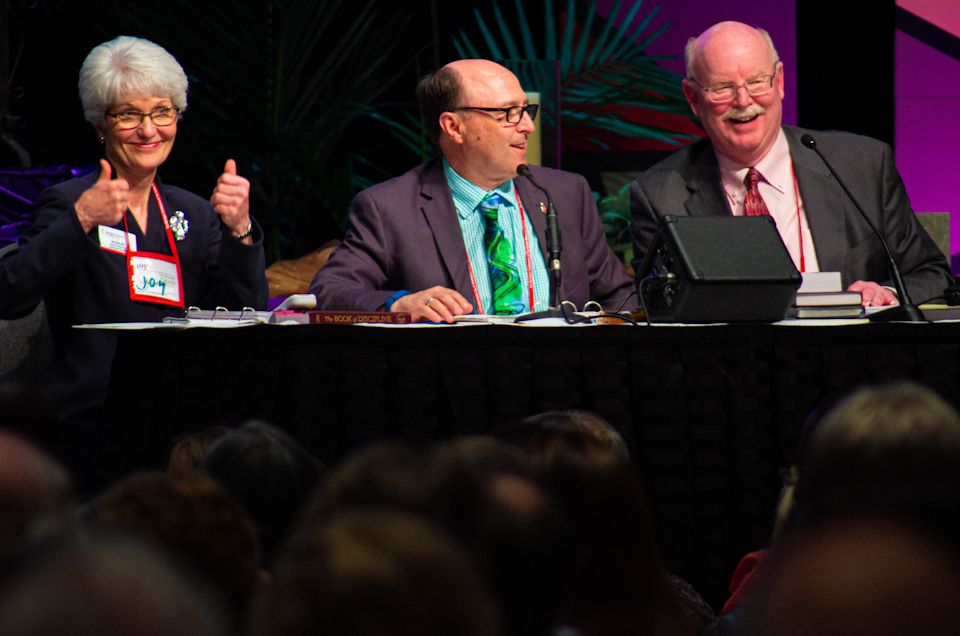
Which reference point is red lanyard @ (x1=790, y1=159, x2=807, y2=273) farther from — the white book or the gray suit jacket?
the white book

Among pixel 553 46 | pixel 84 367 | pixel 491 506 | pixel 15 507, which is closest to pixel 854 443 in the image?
pixel 491 506

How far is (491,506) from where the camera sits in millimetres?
895

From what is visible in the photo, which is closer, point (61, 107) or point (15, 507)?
point (15, 507)

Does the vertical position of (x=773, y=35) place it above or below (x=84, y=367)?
above

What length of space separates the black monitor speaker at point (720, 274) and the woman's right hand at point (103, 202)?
1261 millimetres

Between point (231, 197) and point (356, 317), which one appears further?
point (231, 197)

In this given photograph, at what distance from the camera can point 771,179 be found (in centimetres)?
403

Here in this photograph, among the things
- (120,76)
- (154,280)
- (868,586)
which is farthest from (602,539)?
(120,76)

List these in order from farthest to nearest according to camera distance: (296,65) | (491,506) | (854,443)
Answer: (296,65) < (854,443) < (491,506)

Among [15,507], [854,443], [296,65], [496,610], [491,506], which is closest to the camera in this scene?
[496,610]

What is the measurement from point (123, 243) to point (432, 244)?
0.90 m

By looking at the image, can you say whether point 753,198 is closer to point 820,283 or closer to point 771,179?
point 771,179

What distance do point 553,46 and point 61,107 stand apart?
7.15ft

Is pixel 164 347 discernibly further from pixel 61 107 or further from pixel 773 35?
pixel 773 35
